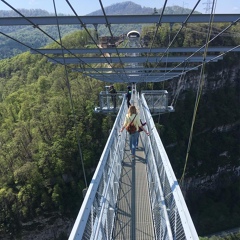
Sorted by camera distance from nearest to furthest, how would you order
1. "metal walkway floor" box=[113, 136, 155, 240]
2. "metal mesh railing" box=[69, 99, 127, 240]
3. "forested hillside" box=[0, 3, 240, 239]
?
"metal mesh railing" box=[69, 99, 127, 240]
"metal walkway floor" box=[113, 136, 155, 240]
"forested hillside" box=[0, 3, 240, 239]

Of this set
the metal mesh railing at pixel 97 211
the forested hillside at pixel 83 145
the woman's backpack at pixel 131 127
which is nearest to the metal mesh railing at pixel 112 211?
the metal mesh railing at pixel 97 211

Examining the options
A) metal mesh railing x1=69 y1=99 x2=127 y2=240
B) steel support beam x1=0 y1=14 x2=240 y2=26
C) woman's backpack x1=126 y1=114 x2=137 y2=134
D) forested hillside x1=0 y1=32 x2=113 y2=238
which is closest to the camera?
metal mesh railing x1=69 y1=99 x2=127 y2=240

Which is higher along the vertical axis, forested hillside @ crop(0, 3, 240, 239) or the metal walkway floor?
the metal walkway floor

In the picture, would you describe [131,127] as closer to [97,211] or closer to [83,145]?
[97,211]

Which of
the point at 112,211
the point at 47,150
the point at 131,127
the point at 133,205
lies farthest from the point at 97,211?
the point at 47,150

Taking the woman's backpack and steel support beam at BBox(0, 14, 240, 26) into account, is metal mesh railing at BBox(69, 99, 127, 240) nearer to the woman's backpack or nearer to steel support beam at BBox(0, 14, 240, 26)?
the woman's backpack

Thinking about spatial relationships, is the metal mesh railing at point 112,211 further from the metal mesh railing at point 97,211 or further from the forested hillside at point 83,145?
the forested hillside at point 83,145

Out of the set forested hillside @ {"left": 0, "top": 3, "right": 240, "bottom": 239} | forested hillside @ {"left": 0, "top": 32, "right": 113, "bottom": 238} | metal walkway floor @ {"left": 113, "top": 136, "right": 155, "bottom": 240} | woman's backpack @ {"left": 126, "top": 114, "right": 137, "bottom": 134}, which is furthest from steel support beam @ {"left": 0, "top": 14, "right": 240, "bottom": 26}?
forested hillside @ {"left": 0, "top": 32, "right": 113, "bottom": 238}

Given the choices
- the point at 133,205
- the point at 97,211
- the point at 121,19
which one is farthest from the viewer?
the point at 121,19
